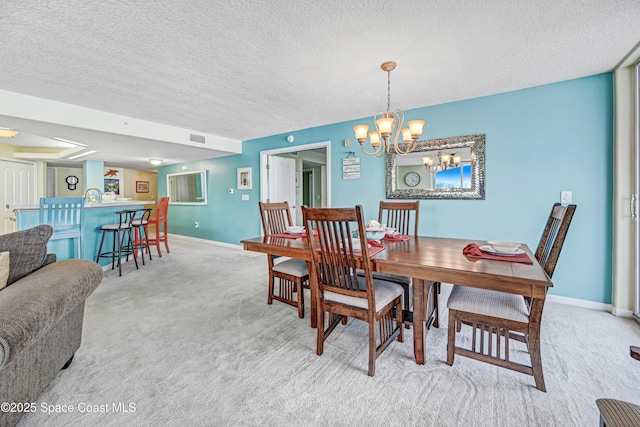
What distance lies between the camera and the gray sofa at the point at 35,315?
1007 millimetres

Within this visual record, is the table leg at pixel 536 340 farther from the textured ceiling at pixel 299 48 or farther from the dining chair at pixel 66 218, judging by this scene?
the dining chair at pixel 66 218

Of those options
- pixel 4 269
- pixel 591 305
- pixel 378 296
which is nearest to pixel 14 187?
pixel 4 269

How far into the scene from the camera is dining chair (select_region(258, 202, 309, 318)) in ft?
7.95

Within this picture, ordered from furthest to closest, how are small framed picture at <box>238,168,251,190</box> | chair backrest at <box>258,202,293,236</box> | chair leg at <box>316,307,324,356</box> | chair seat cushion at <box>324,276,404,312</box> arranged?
small framed picture at <box>238,168,251,190</box>
chair backrest at <box>258,202,293,236</box>
chair leg at <box>316,307,324,356</box>
chair seat cushion at <box>324,276,404,312</box>

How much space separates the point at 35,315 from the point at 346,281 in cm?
146

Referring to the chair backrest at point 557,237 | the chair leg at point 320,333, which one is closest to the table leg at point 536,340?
the chair backrest at point 557,237

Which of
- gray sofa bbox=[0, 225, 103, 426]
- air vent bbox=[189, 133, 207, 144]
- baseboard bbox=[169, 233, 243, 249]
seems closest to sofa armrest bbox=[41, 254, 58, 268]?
gray sofa bbox=[0, 225, 103, 426]

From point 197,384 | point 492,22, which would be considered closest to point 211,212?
point 197,384

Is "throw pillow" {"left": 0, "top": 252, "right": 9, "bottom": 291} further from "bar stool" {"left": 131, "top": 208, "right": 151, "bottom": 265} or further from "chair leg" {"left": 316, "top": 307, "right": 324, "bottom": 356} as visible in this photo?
"bar stool" {"left": 131, "top": 208, "right": 151, "bottom": 265}

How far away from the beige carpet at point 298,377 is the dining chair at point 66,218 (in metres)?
1.45

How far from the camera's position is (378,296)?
1703 millimetres

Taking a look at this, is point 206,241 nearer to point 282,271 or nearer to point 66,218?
point 66,218

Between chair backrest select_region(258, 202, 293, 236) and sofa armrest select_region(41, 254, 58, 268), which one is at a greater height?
chair backrest select_region(258, 202, 293, 236)

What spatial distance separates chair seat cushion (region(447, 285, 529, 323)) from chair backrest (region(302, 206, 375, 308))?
551 millimetres
